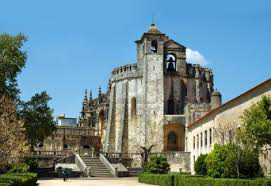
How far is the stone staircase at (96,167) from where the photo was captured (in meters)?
43.8

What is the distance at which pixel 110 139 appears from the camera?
5906 cm

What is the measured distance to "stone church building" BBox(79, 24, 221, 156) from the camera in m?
55.0

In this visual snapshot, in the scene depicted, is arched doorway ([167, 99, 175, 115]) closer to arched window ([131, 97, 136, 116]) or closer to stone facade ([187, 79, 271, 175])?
arched window ([131, 97, 136, 116])

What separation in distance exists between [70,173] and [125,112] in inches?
703

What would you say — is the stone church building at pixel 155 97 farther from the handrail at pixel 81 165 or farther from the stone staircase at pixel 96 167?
the handrail at pixel 81 165

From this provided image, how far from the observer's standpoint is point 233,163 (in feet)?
85.5

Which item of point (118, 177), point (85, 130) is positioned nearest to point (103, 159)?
point (118, 177)

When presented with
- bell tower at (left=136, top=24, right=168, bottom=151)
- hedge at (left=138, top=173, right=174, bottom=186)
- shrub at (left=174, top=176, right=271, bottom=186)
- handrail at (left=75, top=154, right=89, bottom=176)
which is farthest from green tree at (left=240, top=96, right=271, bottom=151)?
bell tower at (left=136, top=24, right=168, bottom=151)

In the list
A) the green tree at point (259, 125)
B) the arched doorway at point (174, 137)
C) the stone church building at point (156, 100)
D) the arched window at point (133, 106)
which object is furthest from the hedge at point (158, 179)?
the arched window at point (133, 106)

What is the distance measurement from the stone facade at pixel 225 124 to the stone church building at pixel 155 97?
603 centimetres

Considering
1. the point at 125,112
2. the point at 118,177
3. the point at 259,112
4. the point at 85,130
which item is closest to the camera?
the point at 259,112

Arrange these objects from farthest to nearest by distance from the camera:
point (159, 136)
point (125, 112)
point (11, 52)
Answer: point (125, 112) → point (159, 136) → point (11, 52)

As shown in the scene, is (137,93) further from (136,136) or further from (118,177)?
(118,177)

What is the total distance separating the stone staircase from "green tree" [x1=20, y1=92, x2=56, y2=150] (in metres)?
6.16
